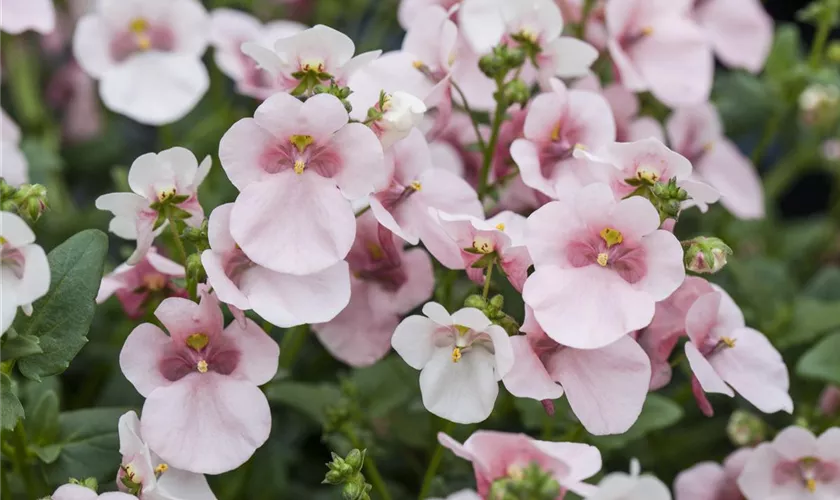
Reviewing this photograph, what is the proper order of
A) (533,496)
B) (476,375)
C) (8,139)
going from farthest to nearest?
1. (8,139)
2. (476,375)
3. (533,496)

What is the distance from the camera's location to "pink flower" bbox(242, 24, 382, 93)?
2.44 ft

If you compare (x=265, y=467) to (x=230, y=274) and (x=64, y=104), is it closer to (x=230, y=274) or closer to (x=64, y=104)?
(x=230, y=274)

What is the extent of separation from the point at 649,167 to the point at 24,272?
46 cm

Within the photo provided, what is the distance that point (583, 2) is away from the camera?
1.07 m

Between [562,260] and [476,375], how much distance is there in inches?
4.2

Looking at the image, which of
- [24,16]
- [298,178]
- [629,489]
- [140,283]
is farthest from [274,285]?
[24,16]

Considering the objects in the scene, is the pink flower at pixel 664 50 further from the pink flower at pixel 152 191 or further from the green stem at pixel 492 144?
the pink flower at pixel 152 191

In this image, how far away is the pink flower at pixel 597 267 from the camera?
2.28ft

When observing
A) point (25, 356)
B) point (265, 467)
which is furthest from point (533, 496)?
point (265, 467)

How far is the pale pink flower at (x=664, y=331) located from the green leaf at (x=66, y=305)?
0.43 meters

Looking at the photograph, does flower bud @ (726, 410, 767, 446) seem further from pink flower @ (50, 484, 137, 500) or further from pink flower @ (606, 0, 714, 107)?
pink flower @ (50, 484, 137, 500)

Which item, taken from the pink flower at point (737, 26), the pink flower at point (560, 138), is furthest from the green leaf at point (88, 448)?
the pink flower at point (737, 26)

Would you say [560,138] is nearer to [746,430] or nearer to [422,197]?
[422,197]

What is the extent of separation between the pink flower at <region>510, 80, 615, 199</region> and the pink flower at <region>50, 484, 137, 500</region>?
390mm
